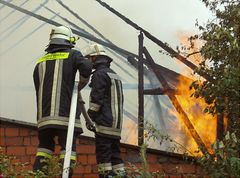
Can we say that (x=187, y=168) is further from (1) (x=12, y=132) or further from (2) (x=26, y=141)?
(1) (x=12, y=132)

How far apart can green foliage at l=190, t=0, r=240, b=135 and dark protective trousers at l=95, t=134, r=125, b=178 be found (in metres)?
0.96

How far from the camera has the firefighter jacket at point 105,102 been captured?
5.26 m

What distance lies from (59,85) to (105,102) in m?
0.77

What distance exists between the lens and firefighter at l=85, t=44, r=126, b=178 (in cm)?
527

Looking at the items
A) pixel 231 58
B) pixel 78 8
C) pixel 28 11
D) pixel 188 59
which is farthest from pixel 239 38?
pixel 28 11

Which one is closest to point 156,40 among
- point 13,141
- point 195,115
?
point 195,115

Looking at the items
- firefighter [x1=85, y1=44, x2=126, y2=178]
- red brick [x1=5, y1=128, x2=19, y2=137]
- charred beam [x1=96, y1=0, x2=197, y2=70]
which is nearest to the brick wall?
red brick [x1=5, y1=128, x2=19, y2=137]

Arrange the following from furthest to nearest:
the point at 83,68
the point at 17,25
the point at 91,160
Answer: the point at 17,25 < the point at 91,160 < the point at 83,68

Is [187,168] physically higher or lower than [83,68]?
lower

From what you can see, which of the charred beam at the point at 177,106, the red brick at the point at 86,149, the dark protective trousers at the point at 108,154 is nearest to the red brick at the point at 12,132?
the red brick at the point at 86,149

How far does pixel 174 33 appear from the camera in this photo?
646 cm

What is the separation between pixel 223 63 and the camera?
4977 mm

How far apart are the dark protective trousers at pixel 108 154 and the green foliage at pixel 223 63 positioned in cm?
96

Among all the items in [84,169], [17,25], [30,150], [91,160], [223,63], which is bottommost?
[84,169]
